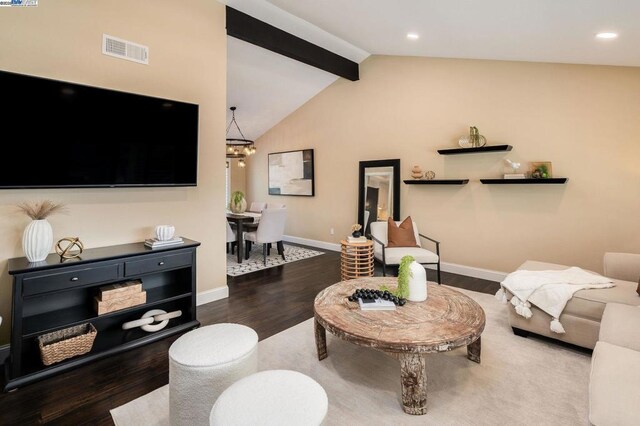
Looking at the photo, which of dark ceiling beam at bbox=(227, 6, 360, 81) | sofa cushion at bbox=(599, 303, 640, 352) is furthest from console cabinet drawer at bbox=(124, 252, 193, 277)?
sofa cushion at bbox=(599, 303, 640, 352)

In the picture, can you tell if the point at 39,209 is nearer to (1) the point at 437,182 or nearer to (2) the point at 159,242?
(2) the point at 159,242

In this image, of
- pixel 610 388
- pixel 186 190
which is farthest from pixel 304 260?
pixel 610 388

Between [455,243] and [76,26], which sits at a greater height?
[76,26]

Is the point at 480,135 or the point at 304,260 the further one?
the point at 304,260

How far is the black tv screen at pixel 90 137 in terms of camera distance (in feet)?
7.39

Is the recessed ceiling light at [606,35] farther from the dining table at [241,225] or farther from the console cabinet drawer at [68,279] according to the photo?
the dining table at [241,225]

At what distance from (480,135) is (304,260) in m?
3.35

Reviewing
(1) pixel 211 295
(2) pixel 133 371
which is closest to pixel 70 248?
(2) pixel 133 371

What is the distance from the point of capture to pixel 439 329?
6.25 ft

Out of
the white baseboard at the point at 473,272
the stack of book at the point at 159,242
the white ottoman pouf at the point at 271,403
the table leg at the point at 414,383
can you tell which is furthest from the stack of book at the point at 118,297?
the white baseboard at the point at 473,272

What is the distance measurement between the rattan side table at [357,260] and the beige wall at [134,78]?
5.14 ft

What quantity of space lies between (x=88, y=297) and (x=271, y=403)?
2318 millimetres

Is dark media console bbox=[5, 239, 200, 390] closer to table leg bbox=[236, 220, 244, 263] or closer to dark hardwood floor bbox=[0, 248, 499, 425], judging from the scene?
dark hardwood floor bbox=[0, 248, 499, 425]

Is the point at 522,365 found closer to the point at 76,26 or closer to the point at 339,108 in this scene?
the point at 76,26
